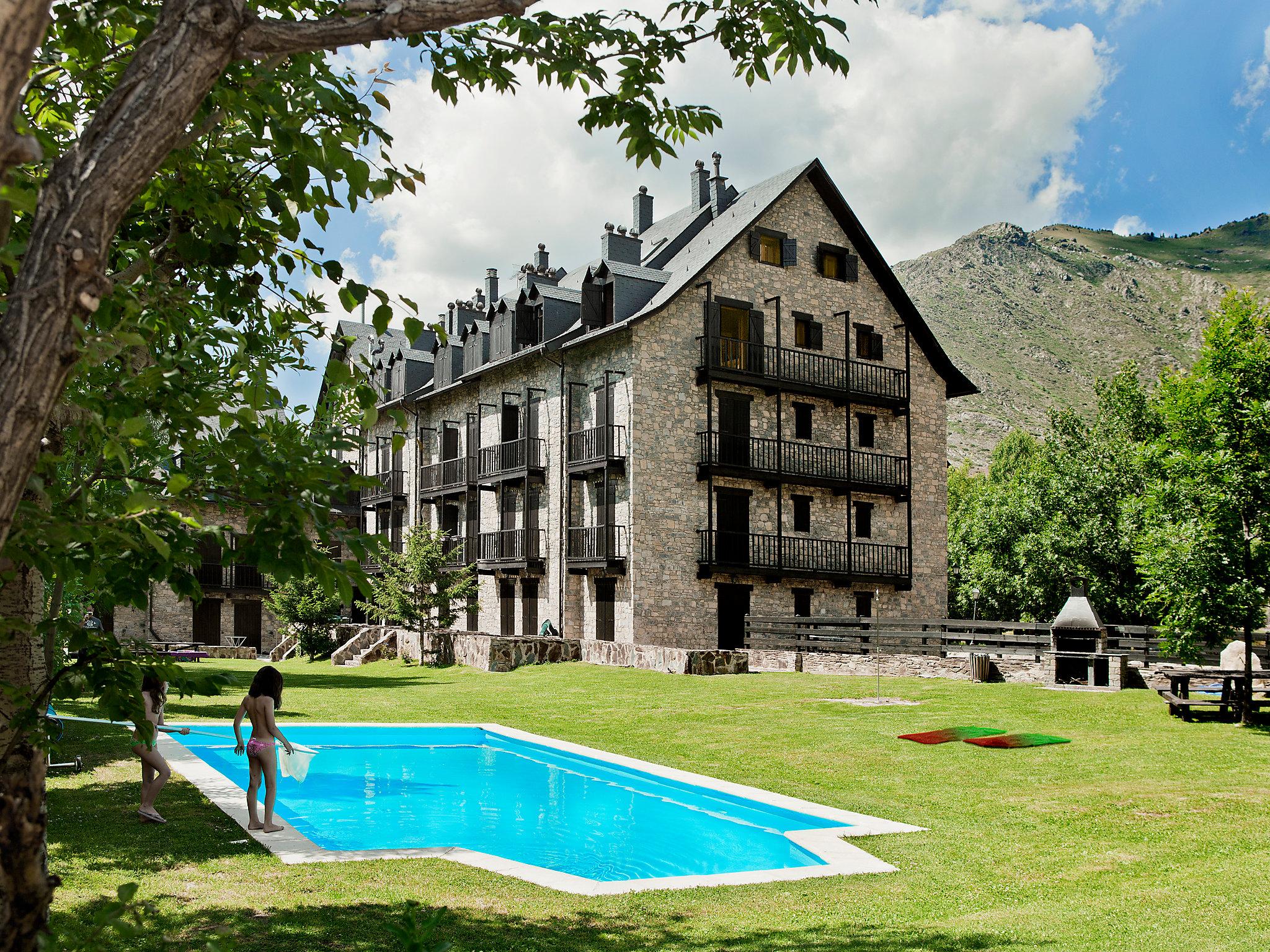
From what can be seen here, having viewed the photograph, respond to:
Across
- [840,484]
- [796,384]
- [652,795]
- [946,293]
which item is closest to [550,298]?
[796,384]

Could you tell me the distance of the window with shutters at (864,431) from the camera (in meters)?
35.9

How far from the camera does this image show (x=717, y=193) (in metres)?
37.6

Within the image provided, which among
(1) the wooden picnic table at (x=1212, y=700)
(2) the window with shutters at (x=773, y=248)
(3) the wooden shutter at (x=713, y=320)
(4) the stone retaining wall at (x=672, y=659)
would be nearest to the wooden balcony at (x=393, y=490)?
(3) the wooden shutter at (x=713, y=320)

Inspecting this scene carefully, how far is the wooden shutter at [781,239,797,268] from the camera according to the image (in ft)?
113

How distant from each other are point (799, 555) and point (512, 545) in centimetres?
962

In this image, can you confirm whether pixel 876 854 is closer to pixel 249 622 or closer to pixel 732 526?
pixel 732 526

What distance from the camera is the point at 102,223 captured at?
259 centimetres

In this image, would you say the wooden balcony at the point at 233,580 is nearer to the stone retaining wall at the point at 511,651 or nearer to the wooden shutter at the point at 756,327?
the stone retaining wall at the point at 511,651

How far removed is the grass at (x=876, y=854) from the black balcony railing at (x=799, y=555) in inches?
560

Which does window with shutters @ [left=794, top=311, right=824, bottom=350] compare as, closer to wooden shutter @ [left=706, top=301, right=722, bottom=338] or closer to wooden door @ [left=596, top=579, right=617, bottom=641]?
wooden shutter @ [left=706, top=301, right=722, bottom=338]

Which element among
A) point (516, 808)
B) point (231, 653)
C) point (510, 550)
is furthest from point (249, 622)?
point (516, 808)

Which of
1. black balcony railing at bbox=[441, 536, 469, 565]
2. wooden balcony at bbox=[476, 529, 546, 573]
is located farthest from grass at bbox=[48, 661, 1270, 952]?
black balcony railing at bbox=[441, 536, 469, 565]

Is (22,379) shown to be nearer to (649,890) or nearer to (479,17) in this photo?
(479,17)

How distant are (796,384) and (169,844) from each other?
2666cm
